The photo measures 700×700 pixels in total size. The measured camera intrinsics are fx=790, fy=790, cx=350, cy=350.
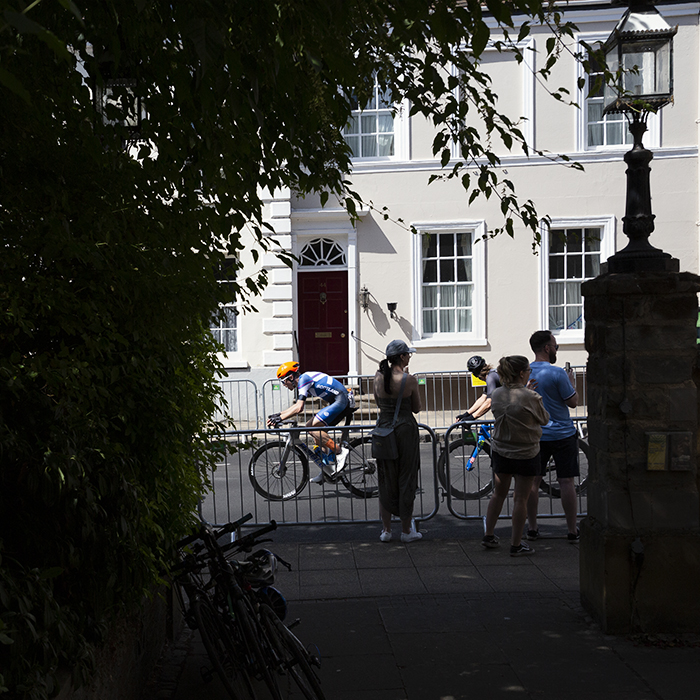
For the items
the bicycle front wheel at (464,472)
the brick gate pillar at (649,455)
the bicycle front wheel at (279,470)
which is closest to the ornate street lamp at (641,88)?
the brick gate pillar at (649,455)

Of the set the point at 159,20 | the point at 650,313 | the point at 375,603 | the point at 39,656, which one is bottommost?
the point at 375,603

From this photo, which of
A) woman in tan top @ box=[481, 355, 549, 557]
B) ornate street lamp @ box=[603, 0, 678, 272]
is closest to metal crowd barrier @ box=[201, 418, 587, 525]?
woman in tan top @ box=[481, 355, 549, 557]

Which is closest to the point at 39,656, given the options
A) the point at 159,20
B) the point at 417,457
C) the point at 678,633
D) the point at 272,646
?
the point at 272,646

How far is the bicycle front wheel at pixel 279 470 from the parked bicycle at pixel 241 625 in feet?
14.8

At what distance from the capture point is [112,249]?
328 cm

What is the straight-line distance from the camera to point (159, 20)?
10.2ft

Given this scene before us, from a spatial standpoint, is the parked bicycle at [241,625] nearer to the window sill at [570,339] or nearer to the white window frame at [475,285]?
the white window frame at [475,285]

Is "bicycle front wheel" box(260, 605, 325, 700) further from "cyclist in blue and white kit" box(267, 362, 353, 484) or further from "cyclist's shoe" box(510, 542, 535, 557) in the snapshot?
"cyclist in blue and white kit" box(267, 362, 353, 484)

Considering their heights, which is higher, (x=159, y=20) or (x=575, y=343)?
(x=159, y=20)

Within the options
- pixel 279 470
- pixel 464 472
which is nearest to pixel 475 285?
pixel 464 472

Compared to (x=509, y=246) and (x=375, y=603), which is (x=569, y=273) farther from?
(x=375, y=603)

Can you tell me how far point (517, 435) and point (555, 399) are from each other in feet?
2.61

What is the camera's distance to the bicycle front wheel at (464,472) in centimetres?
879

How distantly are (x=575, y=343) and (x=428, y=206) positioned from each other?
14.1 feet
